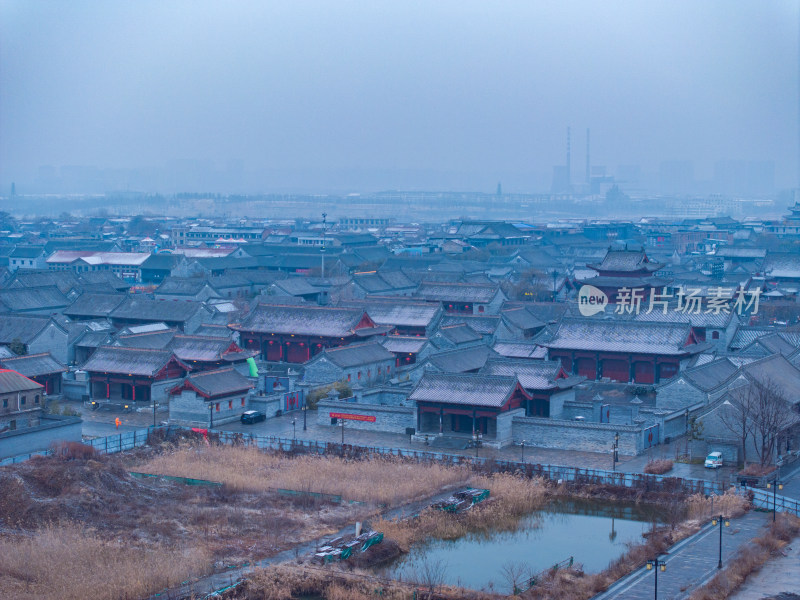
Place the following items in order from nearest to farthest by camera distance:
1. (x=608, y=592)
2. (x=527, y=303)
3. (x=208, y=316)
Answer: (x=608, y=592) < (x=208, y=316) < (x=527, y=303)

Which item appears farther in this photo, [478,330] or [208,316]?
[208,316]

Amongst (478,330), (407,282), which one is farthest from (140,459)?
(407,282)

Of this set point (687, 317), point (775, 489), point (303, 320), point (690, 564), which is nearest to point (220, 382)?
point (303, 320)

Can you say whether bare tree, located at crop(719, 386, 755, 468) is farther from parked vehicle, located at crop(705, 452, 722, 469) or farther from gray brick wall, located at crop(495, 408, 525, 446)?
gray brick wall, located at crop(495, 408, 525, 446)

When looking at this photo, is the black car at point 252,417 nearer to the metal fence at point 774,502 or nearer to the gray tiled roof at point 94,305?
the metal fence at point 774,502

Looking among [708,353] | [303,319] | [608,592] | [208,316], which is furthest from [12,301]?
[608,592]

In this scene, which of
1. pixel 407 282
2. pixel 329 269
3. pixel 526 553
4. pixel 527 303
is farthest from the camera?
pixel 329 269

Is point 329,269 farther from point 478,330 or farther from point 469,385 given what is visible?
point 469,385
